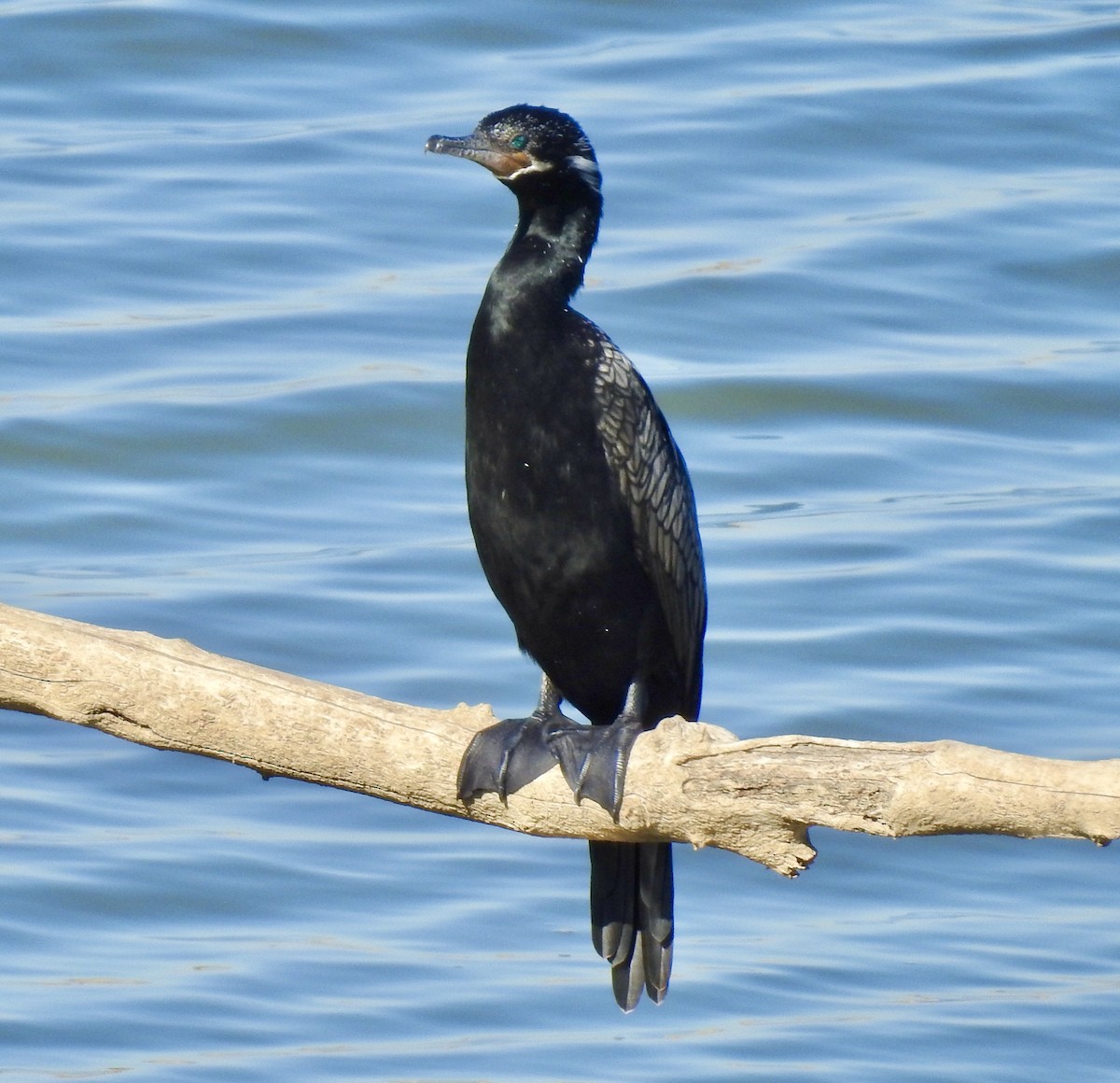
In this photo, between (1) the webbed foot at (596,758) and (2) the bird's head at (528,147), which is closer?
(1) the webbed foot at (596,758)

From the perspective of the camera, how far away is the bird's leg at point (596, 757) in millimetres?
4195

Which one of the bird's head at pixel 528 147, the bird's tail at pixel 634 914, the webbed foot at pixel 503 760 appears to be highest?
the bird's head at pixel 528 147

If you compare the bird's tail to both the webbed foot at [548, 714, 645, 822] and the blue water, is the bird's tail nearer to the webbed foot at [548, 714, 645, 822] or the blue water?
the webbed foot at [548, 714, 645, 822]

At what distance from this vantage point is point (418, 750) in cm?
430

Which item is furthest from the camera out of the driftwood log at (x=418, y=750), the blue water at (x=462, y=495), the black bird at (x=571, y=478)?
the blue water at (x=462, y=495)

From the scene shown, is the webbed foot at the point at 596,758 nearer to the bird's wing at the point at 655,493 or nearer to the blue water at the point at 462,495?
the bird's wing at the point at 655,493

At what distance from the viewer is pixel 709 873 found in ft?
25.6

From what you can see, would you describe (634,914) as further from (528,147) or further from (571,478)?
(528,147)

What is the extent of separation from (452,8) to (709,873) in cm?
929

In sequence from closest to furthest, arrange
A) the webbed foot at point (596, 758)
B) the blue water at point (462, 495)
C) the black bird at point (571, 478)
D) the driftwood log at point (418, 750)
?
the driftwood log at point (418, 750)
the webbed foot at point (596, 758)
the black bird at point (571, 478)
the blue water at point (462, 495)

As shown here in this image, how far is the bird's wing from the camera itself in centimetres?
493

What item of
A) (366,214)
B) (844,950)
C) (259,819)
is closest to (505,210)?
(366,214)

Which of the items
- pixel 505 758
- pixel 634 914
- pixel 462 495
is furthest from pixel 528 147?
pixel 462 495

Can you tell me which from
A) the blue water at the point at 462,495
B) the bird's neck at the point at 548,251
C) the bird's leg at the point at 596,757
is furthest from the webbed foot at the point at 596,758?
the blue water at the point at 462,495
